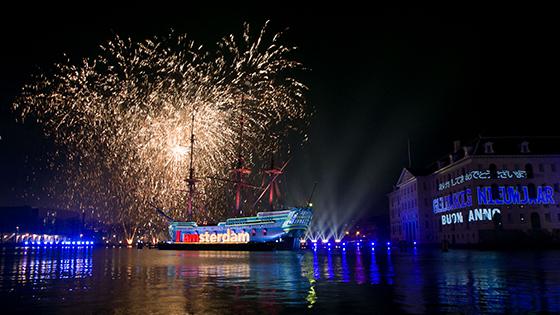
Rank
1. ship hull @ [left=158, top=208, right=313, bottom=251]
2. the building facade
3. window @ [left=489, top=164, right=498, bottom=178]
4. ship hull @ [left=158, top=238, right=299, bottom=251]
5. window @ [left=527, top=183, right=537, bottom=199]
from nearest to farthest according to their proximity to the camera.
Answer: the building facade
window @ [left=527, top=183, right=537, bottom=199]
window @ [left=489, top=164, right=498, bottom=178]
ship hull @ [left=158, top=238, right=299, bottom=251]
ship hull @ [left=158, top=208, right=313, bottom=251]

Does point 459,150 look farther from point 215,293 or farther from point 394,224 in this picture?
point 215,293

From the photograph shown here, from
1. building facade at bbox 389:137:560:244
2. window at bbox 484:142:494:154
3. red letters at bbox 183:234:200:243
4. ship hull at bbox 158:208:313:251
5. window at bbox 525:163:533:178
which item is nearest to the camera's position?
building facade at bbox 389:137:560:244

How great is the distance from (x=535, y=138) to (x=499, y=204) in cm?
1438

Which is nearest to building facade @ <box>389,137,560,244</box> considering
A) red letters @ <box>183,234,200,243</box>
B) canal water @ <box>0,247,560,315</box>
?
red letters @ <box>183,234,200,243</box>

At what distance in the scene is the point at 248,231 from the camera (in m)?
88.7

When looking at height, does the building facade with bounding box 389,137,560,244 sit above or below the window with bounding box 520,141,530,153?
below

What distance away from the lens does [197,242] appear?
100438mm

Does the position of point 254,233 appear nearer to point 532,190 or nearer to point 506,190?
point 506,190

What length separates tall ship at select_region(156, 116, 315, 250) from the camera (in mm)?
82375

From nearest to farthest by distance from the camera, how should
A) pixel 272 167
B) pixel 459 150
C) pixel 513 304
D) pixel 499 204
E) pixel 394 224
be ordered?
pixel 513 304, pixel 499 204, pixel 459 150, pixel 272 167, pixel 394 224

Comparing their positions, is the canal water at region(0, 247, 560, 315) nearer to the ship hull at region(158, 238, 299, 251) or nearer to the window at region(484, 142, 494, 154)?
the ship hull at region(158, 238, 299, 251)

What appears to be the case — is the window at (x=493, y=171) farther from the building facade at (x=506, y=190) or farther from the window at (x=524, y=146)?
the window at (x=524, y=146)

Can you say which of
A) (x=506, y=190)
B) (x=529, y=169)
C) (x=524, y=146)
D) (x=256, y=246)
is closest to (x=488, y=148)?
(x=524, y=146)

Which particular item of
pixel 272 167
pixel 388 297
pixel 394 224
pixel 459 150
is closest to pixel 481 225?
pixel 459 150
